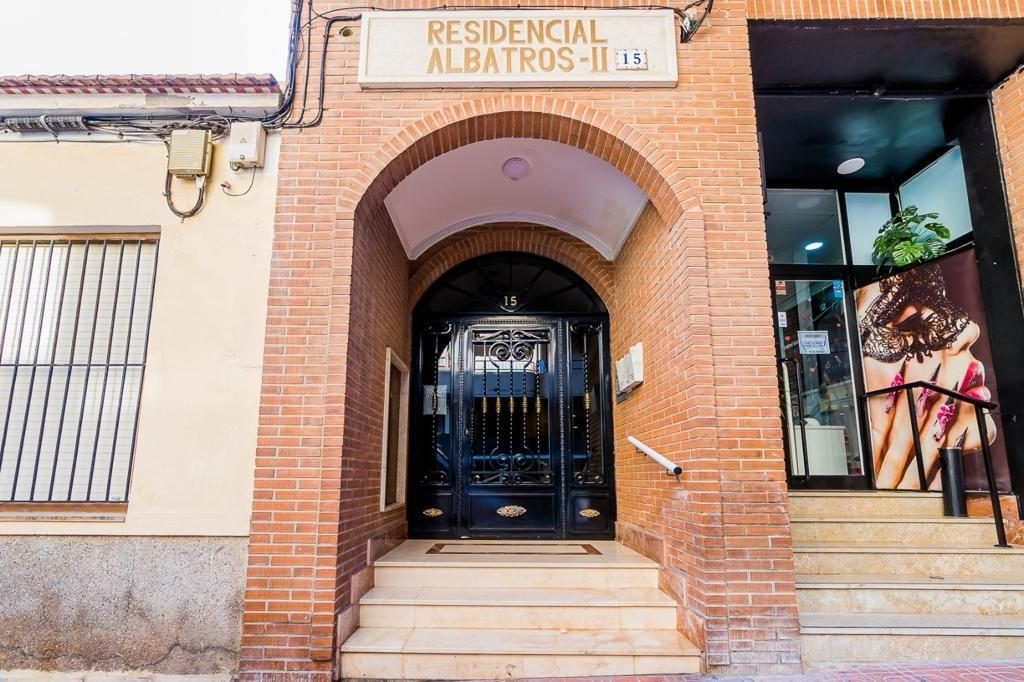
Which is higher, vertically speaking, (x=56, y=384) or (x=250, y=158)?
(x=250, y=158)

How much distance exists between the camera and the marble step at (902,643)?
3254 millimetres

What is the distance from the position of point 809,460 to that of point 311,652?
4.71m

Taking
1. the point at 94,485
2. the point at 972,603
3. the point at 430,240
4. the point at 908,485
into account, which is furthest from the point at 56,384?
the point at 908,485

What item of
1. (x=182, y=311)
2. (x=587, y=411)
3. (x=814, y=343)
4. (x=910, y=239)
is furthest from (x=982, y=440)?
(x=182, y=311)

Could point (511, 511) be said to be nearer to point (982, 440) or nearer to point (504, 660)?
point (504, 660)

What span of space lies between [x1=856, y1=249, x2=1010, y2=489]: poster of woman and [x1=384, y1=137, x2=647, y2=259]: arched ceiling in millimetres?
2772

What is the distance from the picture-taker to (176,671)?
3.34 m

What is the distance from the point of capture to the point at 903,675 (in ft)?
10.1

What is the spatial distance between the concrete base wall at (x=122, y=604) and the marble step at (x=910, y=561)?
3766 mm

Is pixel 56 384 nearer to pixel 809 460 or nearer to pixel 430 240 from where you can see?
pixel 430 240

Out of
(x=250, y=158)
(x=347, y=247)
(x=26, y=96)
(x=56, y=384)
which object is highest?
(x=26, y=96)

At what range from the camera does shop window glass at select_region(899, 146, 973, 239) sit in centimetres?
508

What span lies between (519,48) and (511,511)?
401 centimetres

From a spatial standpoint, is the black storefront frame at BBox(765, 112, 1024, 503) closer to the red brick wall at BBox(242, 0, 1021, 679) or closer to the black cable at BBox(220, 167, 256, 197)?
the red brick wall at BBox(242, 0, 1021, 679)
